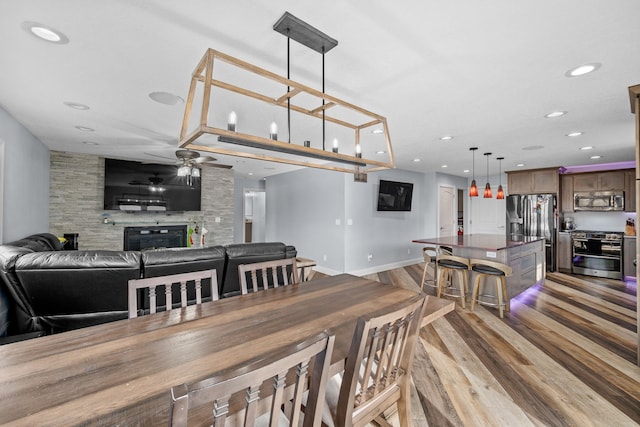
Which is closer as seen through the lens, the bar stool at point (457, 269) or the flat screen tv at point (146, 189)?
the bar stool at point (457, 269)

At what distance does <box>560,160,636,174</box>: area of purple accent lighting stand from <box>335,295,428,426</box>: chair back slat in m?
6.95

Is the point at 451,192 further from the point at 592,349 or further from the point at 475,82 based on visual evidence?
the point at 475,82

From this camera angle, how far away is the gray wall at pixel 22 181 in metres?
2.96

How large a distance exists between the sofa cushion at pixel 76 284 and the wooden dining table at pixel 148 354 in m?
1.16

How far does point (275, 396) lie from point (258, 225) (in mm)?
8567

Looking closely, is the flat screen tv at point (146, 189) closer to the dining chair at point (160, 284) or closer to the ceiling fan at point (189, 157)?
the ceiling fan at point (189, 157)

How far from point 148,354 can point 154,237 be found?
5547mm

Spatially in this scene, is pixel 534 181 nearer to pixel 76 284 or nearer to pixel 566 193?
pixel 566 193

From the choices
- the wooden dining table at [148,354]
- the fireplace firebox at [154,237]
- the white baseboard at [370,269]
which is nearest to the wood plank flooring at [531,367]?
the wooden dining table at [148,354]

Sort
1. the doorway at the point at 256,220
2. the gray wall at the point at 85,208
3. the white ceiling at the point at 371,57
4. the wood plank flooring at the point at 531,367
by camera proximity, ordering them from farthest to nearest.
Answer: the doorway at the point at 256,220
the gray wall at the point at 85,208
the wood plank flooring at the point at 531,367
the white ceiling at the point at 371,57

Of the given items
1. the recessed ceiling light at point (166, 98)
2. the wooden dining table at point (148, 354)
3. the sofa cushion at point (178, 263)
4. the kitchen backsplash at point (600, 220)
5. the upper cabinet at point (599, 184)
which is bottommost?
the wooden dining table at point (148, 354)

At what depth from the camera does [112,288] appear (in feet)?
7.50

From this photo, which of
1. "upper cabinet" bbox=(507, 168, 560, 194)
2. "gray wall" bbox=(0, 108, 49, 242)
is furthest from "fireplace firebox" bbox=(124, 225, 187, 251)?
"upper cabinet" bbox=(507, 168, 560, 194)

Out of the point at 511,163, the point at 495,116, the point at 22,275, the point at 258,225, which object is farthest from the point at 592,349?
the point at 258,225
